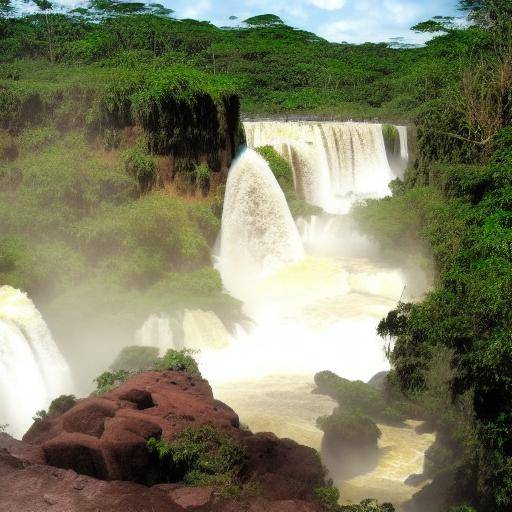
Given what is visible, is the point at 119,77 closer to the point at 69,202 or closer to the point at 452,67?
the point at 69,202

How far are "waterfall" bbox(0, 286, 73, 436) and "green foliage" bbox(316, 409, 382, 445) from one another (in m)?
6.91

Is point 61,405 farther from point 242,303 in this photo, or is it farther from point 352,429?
point 242,303

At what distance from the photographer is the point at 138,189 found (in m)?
23.5

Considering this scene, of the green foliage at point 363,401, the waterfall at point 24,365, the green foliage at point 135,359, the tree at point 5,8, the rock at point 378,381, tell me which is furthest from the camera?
the tree at point 5,8

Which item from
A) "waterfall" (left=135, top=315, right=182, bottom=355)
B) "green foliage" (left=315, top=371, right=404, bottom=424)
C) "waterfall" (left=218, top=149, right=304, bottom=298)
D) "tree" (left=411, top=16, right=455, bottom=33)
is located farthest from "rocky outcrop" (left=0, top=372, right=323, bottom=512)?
"tree" (left=411, top=16, right=455, bottom=33)

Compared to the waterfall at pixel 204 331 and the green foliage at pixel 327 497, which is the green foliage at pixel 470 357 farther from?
the waterfall at pixel 204 331

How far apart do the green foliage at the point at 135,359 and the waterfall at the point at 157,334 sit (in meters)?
2.82

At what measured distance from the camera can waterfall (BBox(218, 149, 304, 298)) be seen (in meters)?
25.6

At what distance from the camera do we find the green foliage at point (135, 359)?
52.8 ft

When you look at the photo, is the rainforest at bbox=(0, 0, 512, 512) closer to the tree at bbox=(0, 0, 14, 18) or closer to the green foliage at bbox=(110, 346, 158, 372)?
the green foliage at bbox=(110, 346, 158, 372)

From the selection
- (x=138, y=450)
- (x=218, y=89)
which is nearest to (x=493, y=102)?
(x=218, y=89)

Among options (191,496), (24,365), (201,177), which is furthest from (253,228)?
(191,496)

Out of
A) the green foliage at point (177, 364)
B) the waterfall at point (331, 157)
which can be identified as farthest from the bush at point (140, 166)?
the green foliage at point (177, 364)

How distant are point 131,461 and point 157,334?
1044cm
